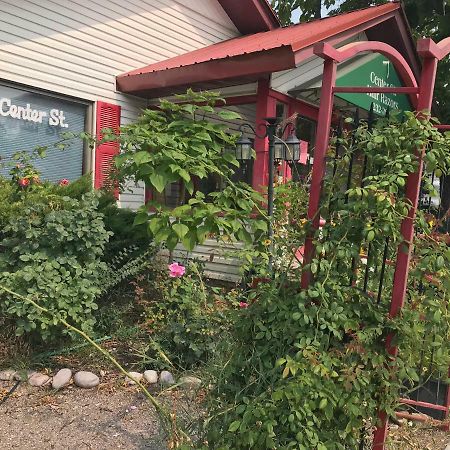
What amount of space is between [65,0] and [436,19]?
31.2 ft

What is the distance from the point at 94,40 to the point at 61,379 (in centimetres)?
471

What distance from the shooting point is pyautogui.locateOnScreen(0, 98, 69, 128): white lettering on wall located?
5.80 meters

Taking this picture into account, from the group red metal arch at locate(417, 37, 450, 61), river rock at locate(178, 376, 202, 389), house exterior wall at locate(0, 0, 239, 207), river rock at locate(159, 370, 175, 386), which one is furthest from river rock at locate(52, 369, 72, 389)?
house exterior wall at locate(0, 0, 239, 207)

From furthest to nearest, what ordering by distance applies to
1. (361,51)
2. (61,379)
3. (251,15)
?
(251,15) → (61,379) → (361,51)

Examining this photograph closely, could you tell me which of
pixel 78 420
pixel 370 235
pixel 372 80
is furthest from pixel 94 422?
pixel 372 80

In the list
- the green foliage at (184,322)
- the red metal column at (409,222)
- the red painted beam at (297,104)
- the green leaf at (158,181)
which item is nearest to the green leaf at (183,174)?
the green leaf at (158,181)

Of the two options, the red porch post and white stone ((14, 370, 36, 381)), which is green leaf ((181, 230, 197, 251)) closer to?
white stone ((14, 370, 36, 381))

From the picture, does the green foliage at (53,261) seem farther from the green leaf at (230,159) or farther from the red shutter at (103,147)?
the red shutter at (103,147)

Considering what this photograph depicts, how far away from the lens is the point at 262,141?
6062mm

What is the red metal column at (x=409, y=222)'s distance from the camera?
2275 millimetres

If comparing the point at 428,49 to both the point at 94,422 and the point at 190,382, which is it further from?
the point at 94,422

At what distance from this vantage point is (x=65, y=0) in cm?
625

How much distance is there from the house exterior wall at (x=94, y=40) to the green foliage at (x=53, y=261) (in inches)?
100

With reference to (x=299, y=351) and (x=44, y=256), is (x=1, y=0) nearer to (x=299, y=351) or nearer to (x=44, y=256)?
(x=44, y=256)
